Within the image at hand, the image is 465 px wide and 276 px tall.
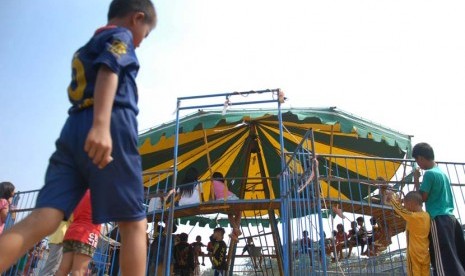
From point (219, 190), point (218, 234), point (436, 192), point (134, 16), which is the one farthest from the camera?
point (218, 234)

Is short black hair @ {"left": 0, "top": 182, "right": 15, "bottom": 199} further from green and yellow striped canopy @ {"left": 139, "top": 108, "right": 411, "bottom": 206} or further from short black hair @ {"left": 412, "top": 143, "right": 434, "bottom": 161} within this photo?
short black hair @ {"left": 412, "top": 143, "right": 434, "bottom": 161}

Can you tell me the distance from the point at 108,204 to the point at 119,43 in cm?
78

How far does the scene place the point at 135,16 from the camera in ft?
7.23

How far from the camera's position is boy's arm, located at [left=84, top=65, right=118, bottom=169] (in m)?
1.67

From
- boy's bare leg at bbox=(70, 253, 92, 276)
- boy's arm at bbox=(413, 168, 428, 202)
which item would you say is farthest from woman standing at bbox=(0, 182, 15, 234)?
boy's arm at bbox=(413, 168, 428, 202)

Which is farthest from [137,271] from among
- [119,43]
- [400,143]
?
[400,143]

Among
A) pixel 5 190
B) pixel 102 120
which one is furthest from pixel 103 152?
pixel 5 190

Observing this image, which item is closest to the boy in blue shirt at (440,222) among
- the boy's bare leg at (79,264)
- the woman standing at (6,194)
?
the boy's bare leg at (79,264)

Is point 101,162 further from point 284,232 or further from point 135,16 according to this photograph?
point 284,232

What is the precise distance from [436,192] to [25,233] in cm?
409

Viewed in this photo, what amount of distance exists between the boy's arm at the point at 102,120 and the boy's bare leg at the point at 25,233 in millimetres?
324

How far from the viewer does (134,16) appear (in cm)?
221

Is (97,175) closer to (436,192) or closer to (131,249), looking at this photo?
(131,249)

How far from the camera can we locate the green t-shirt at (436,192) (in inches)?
167
